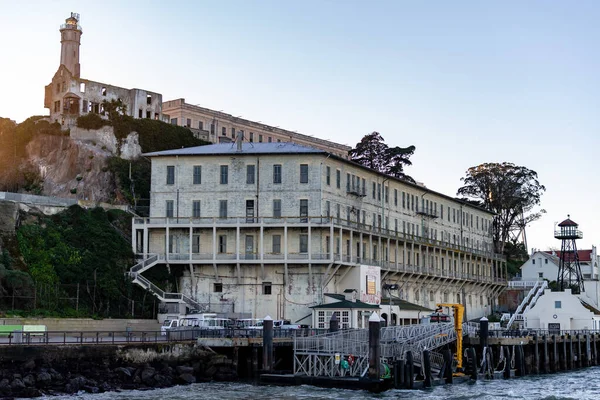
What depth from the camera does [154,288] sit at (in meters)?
67.4

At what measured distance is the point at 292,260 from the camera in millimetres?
67938

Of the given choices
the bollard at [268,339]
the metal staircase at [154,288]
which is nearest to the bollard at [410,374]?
the bollard at [268,339]

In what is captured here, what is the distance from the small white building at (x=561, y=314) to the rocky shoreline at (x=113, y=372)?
3604 cm

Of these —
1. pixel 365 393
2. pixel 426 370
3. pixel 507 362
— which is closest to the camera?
pixel 365 393

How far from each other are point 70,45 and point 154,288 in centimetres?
4672

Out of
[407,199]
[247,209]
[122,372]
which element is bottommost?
[122,372]

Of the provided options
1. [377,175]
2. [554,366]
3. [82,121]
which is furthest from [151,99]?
[554,366]

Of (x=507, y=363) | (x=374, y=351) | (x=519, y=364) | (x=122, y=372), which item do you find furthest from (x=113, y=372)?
(x=519, y=364)

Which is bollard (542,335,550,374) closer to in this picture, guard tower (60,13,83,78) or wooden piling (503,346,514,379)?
wooden piling (503,346,514,379)

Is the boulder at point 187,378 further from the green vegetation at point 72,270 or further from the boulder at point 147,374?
the green vegetation at point 72,270

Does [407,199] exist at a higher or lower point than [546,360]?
higher

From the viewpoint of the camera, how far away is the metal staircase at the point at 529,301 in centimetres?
7993

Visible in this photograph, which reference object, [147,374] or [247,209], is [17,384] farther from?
[247,209]

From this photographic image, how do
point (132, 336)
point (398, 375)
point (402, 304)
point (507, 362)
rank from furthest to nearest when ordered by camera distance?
point (402, 304) < point (507, 362) < point (132, 336) < point (398, 375)
